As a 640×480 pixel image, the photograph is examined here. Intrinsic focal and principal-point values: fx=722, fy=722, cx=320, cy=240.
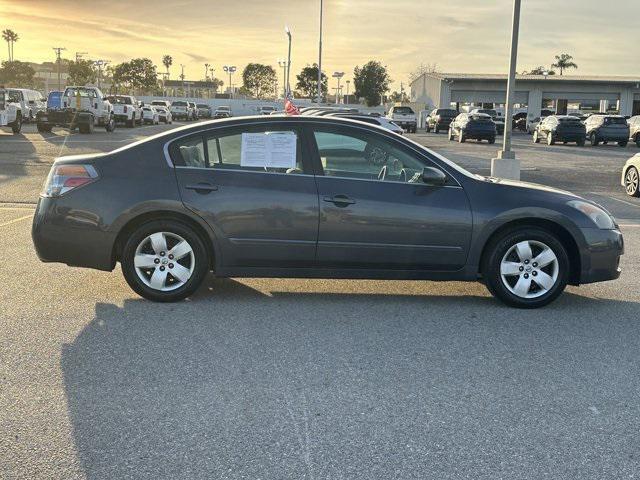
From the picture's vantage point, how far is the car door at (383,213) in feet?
19.4

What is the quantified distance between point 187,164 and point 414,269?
209 centimetres

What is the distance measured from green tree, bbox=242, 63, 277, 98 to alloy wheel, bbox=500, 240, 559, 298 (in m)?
135

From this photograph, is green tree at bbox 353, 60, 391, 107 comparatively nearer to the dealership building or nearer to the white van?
the dealership building

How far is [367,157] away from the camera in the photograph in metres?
6.07

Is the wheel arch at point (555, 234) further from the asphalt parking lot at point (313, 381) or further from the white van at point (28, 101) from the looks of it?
the white van at point (28, 101)

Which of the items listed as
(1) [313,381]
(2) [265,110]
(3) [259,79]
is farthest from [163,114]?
(3) [259,79]

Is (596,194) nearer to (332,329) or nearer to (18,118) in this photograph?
(332,329)

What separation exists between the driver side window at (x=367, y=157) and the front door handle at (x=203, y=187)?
932mm

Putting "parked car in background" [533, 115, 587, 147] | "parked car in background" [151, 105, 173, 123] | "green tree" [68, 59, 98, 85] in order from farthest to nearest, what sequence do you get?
"green tree" [68, 59, 98, 85]
"parked car in background" [151, 105, 173, 123]
"parked car in background" [533, 115, 587, 147]

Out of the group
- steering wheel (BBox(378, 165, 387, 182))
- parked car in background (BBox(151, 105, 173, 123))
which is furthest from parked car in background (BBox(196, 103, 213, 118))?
steering wheel (BBox(378, 165, 387, 182))

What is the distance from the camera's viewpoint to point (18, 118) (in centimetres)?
3234

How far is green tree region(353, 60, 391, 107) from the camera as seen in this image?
3937 inches

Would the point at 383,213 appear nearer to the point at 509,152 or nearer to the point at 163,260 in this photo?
the point at 163,260

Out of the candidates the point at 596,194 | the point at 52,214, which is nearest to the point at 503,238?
the point at 52,214
